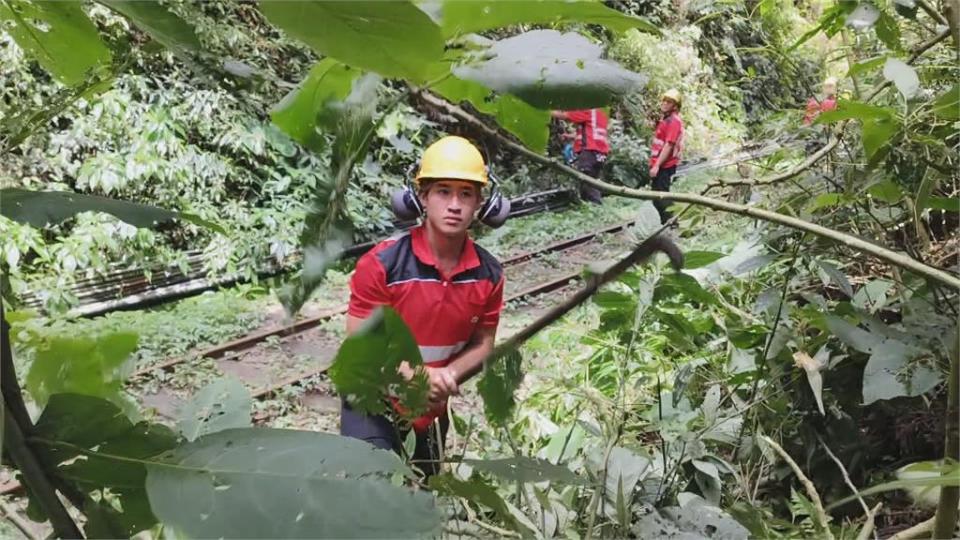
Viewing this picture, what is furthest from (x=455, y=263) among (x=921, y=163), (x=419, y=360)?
(x=419, y=360)

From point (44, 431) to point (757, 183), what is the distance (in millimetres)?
712

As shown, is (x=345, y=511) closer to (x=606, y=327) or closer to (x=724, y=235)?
(x=606, y=327)

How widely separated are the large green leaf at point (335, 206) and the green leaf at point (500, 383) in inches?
4.7

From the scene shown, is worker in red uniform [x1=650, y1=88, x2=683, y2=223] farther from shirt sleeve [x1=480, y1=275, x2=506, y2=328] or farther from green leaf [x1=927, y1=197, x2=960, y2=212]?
green leaf [x1=927, y1=197, x2=960, y2=212]

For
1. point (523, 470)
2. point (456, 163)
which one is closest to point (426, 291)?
point (456, 163)

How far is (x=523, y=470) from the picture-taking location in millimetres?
409

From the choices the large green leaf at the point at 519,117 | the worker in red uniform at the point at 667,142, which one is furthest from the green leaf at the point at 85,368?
the worker in red uniform at the point at 667,142

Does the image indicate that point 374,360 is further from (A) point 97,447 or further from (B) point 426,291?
(B) point 426,291

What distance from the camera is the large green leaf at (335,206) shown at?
26cm

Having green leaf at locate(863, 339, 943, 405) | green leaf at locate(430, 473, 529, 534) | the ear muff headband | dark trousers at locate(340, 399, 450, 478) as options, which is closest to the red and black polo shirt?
the ear muff headband

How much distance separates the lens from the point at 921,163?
0.81m

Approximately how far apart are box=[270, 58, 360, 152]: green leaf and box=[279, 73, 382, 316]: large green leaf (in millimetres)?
29

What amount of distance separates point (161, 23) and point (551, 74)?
0.18 metres

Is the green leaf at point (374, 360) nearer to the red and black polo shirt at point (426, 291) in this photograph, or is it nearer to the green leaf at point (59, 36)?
the green leaf at point (59, 36)
